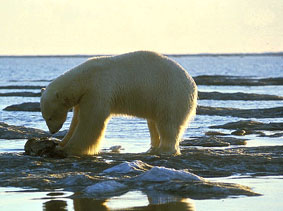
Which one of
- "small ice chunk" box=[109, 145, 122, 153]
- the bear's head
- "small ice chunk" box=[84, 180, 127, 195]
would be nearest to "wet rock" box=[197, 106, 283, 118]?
"small ice chunk" box=[109, 145, 122, 153]

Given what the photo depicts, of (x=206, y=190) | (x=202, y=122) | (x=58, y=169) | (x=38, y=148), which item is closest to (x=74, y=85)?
(x=38, y=148)

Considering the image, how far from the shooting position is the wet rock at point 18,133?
16.0 meters

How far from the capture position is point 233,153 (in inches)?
504

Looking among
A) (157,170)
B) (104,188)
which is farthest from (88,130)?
(104,188)

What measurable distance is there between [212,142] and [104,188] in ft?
20.3

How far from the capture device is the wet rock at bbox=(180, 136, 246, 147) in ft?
48.2

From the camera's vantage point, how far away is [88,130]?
12.7 m

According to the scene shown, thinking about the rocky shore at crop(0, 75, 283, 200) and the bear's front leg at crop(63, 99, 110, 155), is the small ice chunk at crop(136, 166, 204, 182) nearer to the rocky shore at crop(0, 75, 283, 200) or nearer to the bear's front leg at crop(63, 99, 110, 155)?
the rocky shore at crop(0, 75, 283, 200)

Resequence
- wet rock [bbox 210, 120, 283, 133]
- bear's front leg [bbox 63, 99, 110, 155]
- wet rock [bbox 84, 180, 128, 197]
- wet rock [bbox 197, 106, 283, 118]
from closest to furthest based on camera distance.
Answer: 1. wet rock [bbox 84, 180, 128, 197]
2. bear's front leg [bbox 63, 99, 110, 155]
3. wet rock [bbox 210, 120, 283, 133]
4. wet rock [bbox 197, 106, 283, 118]

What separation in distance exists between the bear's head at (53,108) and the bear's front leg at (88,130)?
19.3 inches

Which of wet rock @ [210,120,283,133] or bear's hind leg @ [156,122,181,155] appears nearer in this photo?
bear's hind leg @ [156,122,181,155]

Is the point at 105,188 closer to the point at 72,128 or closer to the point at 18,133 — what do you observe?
the point at 72,128

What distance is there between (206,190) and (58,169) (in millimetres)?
3036

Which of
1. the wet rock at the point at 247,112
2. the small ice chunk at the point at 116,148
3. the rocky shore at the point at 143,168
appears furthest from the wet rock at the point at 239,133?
the wet rock at the point at 247,112
